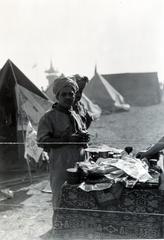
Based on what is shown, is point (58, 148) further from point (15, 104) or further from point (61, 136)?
point (15, 104)

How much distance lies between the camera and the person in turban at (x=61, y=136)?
3496 millimetres

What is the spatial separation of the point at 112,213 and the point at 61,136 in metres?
1.02

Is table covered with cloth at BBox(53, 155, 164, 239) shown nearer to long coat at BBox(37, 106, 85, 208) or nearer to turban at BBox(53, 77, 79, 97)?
long coat at BBox(37, 106, 85, 208)

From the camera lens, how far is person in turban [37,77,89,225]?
350cm

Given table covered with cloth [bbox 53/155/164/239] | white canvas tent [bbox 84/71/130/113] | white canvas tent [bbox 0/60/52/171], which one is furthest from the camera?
white canvas tent [bbox 84/71/130/113]

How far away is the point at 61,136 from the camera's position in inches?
139

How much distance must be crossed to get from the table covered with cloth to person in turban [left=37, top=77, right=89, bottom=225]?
1.79ft

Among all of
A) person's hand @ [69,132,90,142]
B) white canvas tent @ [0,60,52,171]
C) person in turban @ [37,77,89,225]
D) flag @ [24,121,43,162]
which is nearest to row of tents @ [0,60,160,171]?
white canvas tent @ [0,60,52,171]

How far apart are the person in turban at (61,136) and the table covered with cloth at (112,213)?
55cm

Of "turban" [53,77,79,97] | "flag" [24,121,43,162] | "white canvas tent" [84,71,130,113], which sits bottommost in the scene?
"flag" [24,121,43,162]

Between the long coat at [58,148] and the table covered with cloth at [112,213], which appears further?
the long coat at [58,148]

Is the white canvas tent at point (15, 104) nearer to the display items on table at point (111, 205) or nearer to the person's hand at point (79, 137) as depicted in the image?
the person's hand at point (79, 137)

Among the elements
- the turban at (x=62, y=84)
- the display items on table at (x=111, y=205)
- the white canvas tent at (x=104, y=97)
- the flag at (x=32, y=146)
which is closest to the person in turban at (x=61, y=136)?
the turban at (x=62, y=84)

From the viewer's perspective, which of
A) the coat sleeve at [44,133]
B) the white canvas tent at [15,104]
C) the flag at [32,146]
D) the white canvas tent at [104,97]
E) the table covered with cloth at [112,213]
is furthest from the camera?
the white canvas tent at [104,97]
